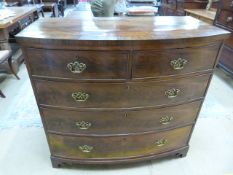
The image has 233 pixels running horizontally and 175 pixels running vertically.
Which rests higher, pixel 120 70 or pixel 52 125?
pixel 120 70

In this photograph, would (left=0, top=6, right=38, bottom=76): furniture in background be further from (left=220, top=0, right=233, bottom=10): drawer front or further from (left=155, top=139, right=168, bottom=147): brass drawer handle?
(left=220, top=0, right=233, bottom=10): drawer front

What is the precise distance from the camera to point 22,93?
2.32m

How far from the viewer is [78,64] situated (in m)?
0.94

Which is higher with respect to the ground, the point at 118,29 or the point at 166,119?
the point at 118,29

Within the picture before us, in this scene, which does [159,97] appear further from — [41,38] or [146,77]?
[41,38]

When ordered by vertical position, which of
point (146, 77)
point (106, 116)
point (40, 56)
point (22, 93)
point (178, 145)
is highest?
point (40, 56)

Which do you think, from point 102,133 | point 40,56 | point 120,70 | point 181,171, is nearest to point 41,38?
point 40,56

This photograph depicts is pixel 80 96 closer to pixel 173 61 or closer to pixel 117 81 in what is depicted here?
pixel 117 81

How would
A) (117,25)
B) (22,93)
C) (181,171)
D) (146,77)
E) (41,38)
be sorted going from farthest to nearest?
(22,93), (181,171), (117,25), (146,77), (41,38)

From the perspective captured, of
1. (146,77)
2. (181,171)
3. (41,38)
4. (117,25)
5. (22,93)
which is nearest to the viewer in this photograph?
(41,38)

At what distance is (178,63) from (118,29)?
368mm

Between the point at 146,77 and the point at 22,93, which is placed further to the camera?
the point at 22,93

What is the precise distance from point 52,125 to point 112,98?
432 mm

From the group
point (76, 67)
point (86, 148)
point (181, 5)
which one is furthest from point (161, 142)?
point (181, 5)
